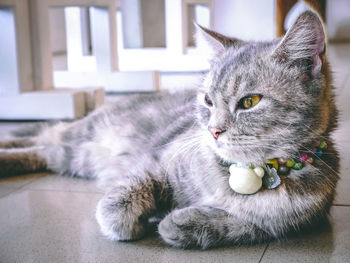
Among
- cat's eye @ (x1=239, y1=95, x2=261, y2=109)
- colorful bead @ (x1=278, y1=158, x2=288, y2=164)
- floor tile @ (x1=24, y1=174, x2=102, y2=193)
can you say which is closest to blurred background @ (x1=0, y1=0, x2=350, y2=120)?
cat's eye @ (x1=239, y1=95, x2=261, y2=109)

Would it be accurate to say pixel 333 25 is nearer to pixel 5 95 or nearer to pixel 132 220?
pixel 5 95

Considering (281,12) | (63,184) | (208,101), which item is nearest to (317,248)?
(208,101)

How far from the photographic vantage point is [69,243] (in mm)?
1224

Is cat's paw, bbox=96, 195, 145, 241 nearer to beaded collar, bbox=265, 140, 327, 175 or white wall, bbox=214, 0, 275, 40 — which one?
beaded collar, bbox=265, 140, 327, 175

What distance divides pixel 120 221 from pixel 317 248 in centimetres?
48

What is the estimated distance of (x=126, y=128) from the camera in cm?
192

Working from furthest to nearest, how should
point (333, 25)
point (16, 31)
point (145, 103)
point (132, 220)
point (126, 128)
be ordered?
1. point (333, 25)
2. point (16, 31)
3. point (145, 103)
4. point (126, 128)
5. point (132, 220)

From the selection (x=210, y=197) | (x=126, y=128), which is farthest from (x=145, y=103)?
(x=210, y=197)

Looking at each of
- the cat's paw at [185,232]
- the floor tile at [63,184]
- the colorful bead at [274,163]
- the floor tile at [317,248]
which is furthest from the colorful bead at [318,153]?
Result: the floor tile at [63,184]

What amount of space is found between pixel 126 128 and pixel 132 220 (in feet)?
2.40

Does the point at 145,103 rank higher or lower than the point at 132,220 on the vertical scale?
higher

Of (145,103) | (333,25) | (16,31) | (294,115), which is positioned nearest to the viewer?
(294,115)

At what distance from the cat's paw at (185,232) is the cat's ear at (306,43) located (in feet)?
1.48

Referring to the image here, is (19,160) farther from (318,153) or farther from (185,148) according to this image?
(318,153)
